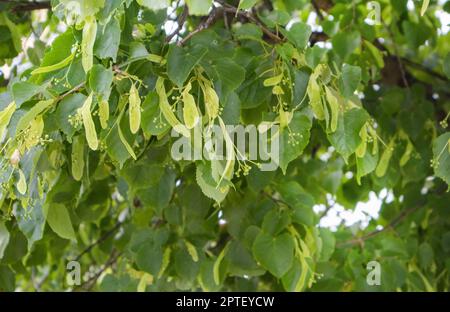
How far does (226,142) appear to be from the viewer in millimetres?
948

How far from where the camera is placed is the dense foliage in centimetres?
100

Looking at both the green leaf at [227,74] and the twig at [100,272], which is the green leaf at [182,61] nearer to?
the green leaf at [227,74]

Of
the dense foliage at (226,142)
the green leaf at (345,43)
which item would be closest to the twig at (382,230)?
the dense foliage at (226,142)

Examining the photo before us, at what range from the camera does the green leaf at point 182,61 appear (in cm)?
98

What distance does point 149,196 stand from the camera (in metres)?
1.40

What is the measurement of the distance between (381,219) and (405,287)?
14.7 inches

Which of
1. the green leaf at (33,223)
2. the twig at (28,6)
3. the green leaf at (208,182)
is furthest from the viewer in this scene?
the twig at (28,6)

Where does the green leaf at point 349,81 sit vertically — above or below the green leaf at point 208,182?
above

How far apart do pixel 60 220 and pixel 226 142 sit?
1.39ft

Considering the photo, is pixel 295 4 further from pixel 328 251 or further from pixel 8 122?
pixel 8 122

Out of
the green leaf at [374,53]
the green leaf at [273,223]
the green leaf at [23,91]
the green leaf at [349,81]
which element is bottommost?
the green leaf at [273,223]

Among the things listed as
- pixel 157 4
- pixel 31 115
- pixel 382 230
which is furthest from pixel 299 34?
pixel 382 230

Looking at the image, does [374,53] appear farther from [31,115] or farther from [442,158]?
[31,115]

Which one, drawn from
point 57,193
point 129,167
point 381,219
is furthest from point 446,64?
point 381,219
